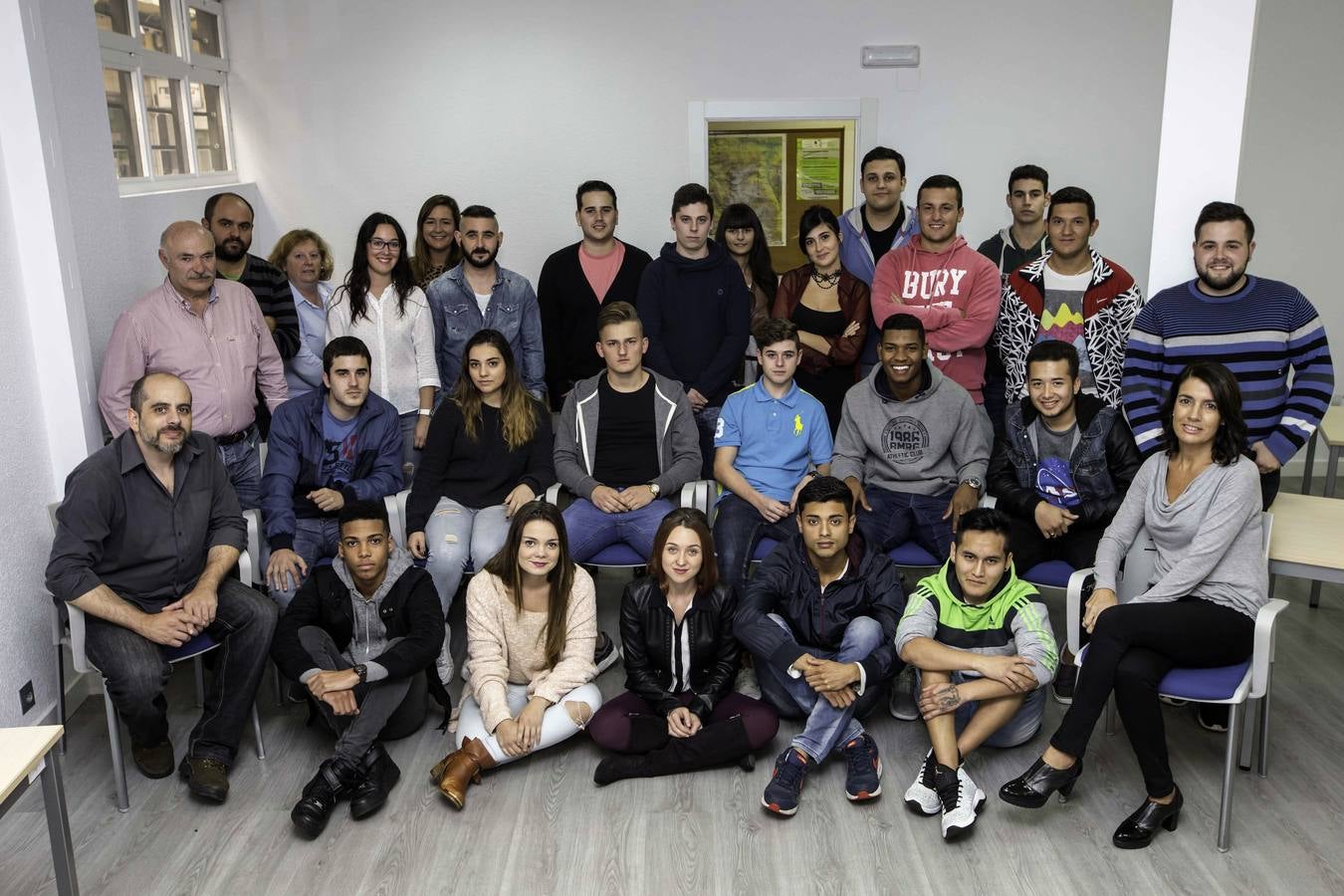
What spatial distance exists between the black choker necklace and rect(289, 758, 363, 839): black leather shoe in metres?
2.71

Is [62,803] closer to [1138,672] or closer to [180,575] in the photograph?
[180,575]

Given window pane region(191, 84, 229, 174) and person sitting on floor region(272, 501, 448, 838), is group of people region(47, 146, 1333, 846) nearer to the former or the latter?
person sitting on floor region(272, 501, 448, 838)

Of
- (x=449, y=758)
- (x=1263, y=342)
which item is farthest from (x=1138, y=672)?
(x=449, y=758)

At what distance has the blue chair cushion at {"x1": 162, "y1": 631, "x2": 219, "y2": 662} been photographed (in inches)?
141

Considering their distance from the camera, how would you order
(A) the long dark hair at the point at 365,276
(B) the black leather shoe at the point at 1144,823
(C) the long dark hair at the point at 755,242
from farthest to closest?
(C) the long dark hair at the point at 755,242
(A) the long dark hair at the point at 365,276
(B) the black leather shoe at the point at 1144,823

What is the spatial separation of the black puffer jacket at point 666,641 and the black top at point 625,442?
83 centimetres

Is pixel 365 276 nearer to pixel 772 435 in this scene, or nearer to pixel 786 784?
pixel 772 435

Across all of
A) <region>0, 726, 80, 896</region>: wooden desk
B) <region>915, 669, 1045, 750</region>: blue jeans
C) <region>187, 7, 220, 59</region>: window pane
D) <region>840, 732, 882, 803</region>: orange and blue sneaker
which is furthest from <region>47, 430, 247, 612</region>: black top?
<region>187, 7, 220, 59</region>: window pane

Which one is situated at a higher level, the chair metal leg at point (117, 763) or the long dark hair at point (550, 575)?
the long dark hair at point (550, 575)

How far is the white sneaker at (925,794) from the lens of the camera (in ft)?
10.8

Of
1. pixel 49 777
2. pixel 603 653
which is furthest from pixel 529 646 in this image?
pixel 49 777

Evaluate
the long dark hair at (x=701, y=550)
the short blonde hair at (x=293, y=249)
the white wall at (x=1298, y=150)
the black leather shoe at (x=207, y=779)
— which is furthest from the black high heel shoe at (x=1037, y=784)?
the white wall at (x=1298, y=150)

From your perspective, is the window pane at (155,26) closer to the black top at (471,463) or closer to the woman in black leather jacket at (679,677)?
the black top at (471,463)

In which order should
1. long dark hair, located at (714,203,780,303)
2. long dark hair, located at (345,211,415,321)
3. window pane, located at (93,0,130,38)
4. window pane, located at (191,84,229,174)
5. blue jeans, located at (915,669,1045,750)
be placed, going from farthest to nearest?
window pane, located at (191,84,229,174)
window pane, located at (93,0,130,38)
long dark hair, located at (714,203,780,303)
long dark hair, located at (345,211,415,321)
blue jeans, located at (915,669,1045,750)
